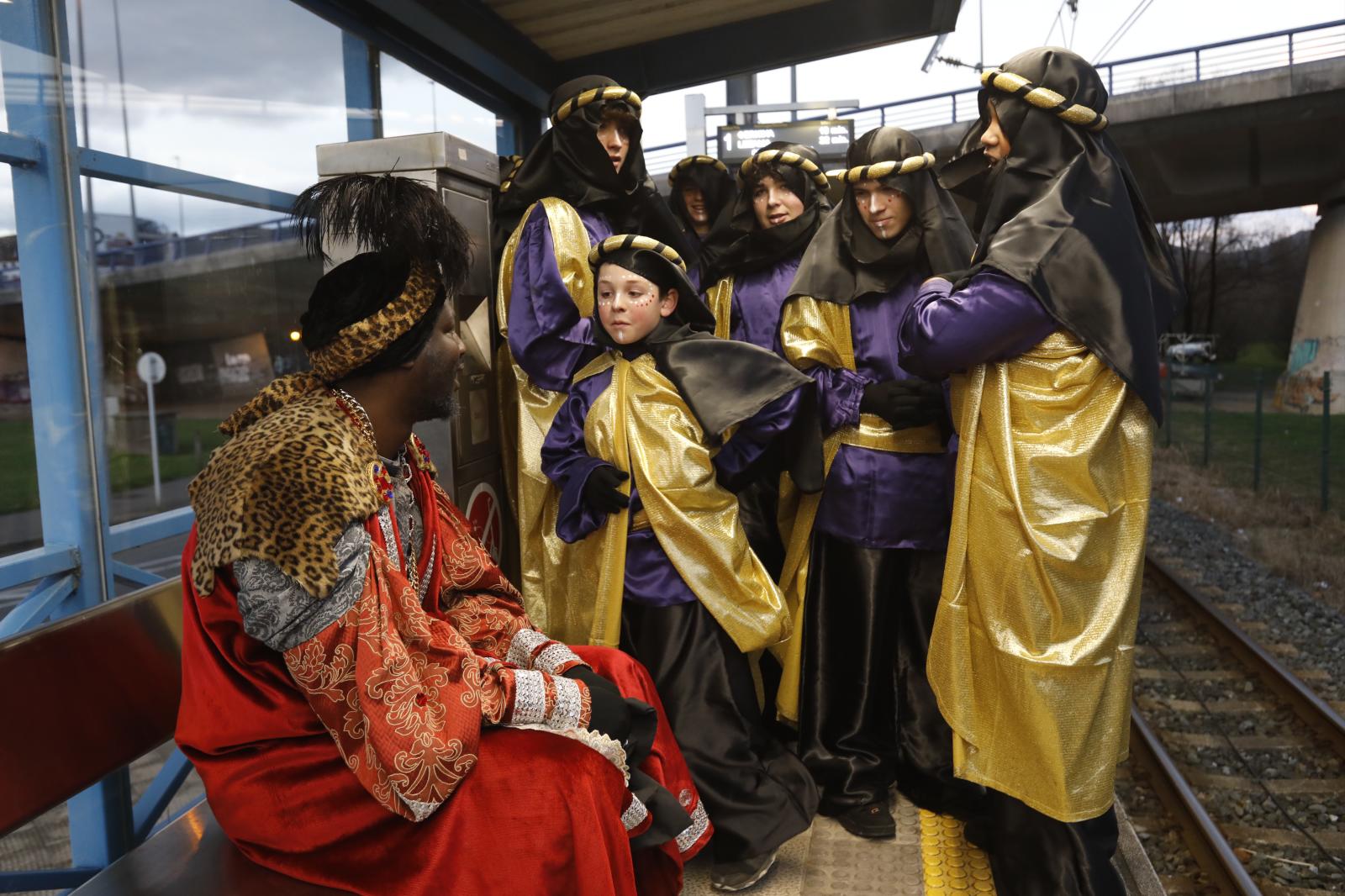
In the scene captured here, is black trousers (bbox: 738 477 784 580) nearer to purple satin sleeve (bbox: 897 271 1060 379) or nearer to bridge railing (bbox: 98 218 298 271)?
purple satin sleeve (bbox: 897 271 1060 379)

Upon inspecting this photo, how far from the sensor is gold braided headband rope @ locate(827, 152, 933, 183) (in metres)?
2.85

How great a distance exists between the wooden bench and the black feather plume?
1.01 m

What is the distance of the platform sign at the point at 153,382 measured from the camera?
3.28 m

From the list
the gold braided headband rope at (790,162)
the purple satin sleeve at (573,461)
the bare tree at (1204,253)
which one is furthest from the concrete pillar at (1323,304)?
the purple satin sleeve at (573,461)

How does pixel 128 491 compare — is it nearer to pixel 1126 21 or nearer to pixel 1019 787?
pixel 1019 787

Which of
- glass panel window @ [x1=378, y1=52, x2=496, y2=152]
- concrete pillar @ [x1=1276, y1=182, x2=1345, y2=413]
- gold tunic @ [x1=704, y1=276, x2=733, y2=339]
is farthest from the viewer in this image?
concrete pillar @ [x1=1276, y1=182, x2=1345, y2=413]

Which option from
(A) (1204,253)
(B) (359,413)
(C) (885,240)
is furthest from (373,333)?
(A) (1204,253)

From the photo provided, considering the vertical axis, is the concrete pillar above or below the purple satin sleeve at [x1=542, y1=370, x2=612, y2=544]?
above

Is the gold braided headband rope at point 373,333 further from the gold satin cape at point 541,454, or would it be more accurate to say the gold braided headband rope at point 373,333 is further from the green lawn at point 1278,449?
the green lawn at point 1278,449

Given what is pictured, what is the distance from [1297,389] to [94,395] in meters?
14.2

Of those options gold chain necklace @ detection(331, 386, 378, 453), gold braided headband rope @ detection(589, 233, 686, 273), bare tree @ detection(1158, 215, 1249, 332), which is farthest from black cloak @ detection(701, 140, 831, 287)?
bare tree @ detection(1158, 215, 1249, 332)

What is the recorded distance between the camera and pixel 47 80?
2.35 m

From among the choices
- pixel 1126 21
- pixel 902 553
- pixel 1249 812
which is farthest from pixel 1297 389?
pixel 902 553

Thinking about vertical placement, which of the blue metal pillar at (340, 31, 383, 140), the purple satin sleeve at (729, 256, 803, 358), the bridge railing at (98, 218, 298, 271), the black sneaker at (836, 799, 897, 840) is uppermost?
the blue metal pillar at (340, 31, 383, 140)
